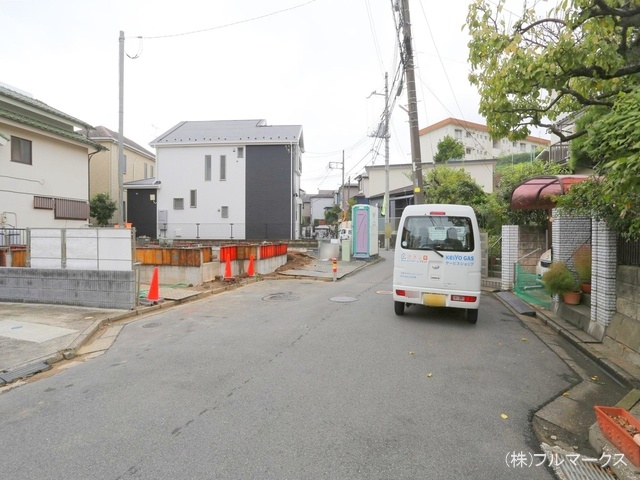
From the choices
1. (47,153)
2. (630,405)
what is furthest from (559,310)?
(47,153)

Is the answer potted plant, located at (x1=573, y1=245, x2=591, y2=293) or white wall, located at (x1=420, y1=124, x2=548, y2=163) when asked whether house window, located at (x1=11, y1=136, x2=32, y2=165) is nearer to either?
potted plant, located at (x1=573, y1=245, x2=591, y2=293)

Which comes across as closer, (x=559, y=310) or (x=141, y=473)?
(x=141, y=473)

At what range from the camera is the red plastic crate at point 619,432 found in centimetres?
284

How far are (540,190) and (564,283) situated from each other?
313cm

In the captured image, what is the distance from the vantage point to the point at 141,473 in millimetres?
2787

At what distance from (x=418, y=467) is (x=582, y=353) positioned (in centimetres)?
436

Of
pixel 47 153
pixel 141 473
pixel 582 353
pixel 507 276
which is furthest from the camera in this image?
pixel 47 153

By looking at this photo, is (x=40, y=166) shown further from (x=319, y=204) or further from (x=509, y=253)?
(x=319, y=204)

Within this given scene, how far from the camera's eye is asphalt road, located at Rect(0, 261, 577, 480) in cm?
291

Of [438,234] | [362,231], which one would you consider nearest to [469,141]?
[362,231]

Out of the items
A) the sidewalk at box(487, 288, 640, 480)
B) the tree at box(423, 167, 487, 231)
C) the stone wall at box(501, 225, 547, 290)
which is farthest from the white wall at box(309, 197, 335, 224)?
the sidewalk at box(487, 288, 640, 480)

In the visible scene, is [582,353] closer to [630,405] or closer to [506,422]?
[630,405]

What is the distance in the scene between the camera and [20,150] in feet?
52.1

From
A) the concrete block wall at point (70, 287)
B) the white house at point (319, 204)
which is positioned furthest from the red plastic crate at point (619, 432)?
the white house at point (319, 204)
